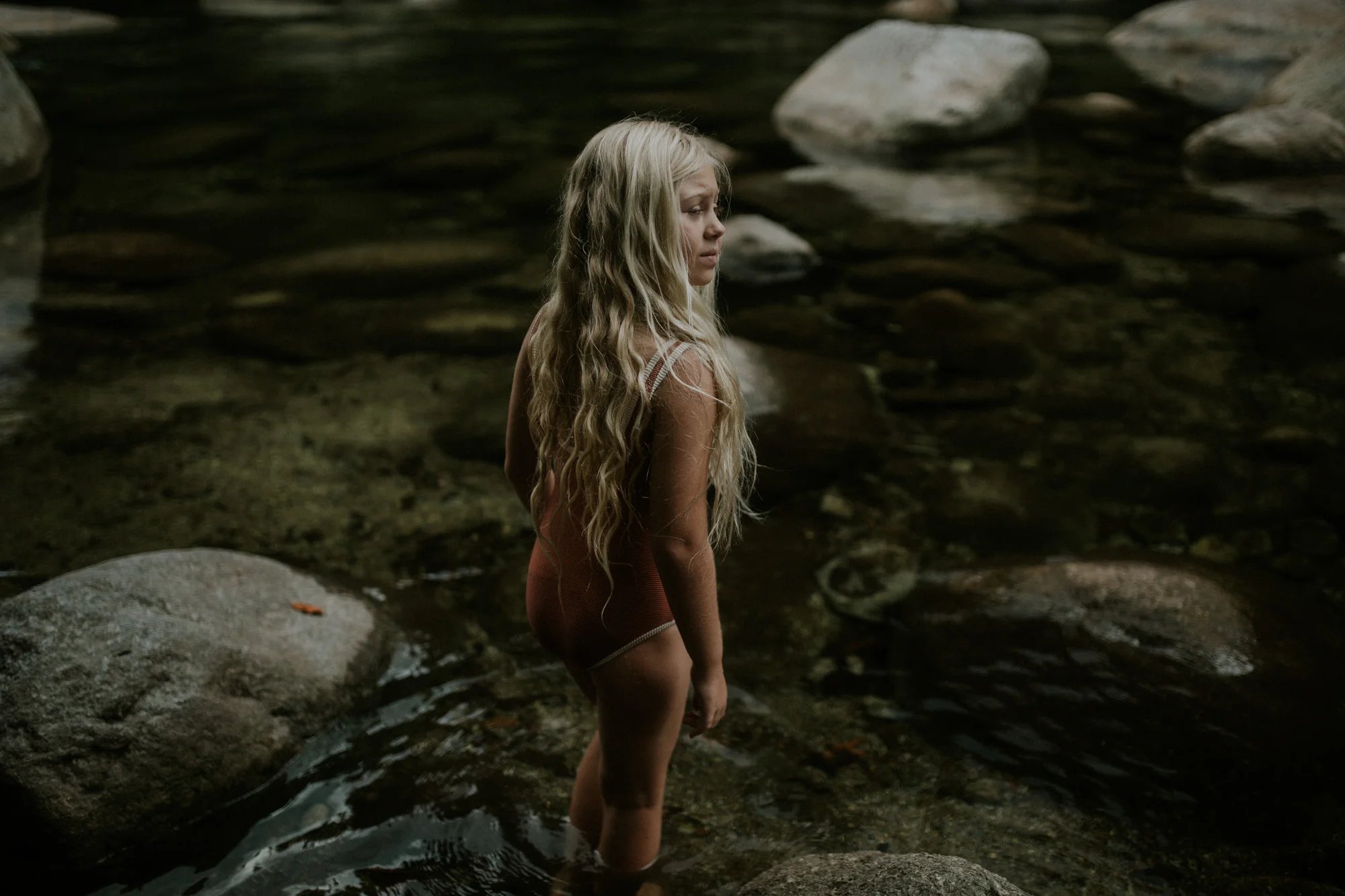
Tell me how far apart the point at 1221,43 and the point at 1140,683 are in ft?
42.6

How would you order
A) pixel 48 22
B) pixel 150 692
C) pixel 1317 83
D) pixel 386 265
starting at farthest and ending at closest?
pixel 48 22 → pixel 1317 83 → pixel 386 265 → pixel 150 692

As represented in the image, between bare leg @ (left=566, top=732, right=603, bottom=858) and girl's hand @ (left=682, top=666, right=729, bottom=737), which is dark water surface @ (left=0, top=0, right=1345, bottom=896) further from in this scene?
girl's hand @ (left=682, top=666, right=729, bottom=737)

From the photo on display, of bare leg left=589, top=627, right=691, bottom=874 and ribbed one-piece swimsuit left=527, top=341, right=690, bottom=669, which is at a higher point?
ribbed one-piece swimsuit left=527, top=341, right=690, bottom=669

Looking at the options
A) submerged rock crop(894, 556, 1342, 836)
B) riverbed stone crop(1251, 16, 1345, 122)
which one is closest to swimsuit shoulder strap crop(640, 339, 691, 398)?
submerged rock crop(894, 556, 1342, 836)

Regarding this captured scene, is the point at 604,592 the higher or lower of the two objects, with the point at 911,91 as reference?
higher

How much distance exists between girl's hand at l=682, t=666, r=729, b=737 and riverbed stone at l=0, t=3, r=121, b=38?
1752cm

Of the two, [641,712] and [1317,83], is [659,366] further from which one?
[1317,83]

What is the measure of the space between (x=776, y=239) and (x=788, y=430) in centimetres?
250

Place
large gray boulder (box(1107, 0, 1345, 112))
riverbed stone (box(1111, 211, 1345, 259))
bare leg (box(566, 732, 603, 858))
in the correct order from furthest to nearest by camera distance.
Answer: large gray boulder (box(1107, 0, 1345, 112))
riverbed stone (box(1111, 211, 1345, 259))
bare leg (box(566, 732, 603, 858))

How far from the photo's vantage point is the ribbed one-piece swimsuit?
2209 mm

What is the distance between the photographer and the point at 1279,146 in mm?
8969

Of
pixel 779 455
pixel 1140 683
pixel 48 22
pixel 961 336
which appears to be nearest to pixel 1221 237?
pixel 961 336

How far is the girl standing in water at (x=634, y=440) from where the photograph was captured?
2041 millimetres

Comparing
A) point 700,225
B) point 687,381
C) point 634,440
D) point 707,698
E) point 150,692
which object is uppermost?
point 700,225
